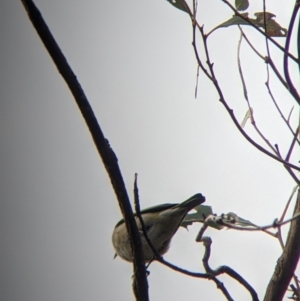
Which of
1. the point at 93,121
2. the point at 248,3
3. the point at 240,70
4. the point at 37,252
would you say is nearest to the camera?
the point at 93,121

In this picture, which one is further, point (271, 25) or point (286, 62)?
point (271, 25)

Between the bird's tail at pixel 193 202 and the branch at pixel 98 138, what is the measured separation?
2.16m

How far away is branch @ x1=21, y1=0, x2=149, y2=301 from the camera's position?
2512 mm

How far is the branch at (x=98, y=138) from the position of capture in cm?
251

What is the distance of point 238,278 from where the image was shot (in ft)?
8.94

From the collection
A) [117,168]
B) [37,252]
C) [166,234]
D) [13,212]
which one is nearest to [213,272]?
[117,168]

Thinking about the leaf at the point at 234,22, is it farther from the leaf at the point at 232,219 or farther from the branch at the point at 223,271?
the branch at the point at 223,271

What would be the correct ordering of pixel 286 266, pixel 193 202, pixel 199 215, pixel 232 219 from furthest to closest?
pixel 193 202 < pixel 199 215 < pixel 286 266 < pixel 232 219

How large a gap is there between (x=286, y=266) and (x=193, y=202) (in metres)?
2.34

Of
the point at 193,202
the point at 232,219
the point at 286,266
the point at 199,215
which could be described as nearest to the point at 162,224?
the point at 193,202

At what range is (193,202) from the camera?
5.10 metres

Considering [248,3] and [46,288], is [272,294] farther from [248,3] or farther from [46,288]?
[46,288]

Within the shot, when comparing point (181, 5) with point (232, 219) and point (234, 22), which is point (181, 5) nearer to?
point (234, 22)

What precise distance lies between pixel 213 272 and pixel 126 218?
0.44 meters
